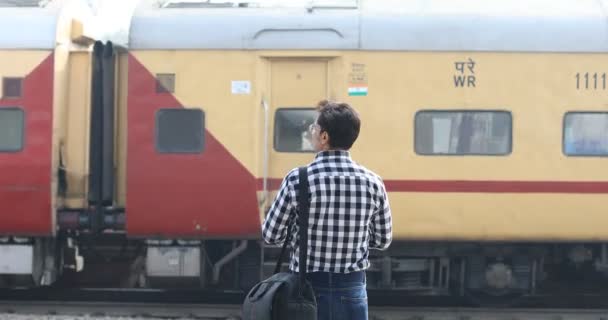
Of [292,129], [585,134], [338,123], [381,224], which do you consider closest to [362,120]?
[292,129]

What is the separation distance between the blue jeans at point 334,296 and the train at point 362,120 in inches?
198

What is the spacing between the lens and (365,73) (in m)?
9.45

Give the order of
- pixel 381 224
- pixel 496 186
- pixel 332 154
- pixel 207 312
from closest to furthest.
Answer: pixel 332 154 < pixel 381 224 < pixel 496 186 < pixel 207 312

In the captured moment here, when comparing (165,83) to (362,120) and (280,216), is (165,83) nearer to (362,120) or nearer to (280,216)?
(362,120)

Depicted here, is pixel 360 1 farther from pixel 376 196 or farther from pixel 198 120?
pixel 376 196

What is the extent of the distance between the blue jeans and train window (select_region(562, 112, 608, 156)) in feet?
18.6

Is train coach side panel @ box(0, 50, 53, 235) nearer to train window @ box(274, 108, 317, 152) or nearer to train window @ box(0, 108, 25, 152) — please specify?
train window @ box(0, 108, 25, 152)

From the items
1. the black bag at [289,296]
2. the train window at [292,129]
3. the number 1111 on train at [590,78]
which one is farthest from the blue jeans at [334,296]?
the number 1111 on train at [590,78]

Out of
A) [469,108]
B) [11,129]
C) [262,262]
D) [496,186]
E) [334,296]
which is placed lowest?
[262,262]

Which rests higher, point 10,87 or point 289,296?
point 10,87

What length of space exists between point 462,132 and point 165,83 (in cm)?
319

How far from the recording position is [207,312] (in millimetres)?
9641

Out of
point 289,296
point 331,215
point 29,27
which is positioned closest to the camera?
point 289,296

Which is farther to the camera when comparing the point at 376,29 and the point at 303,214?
the point at 376,29
